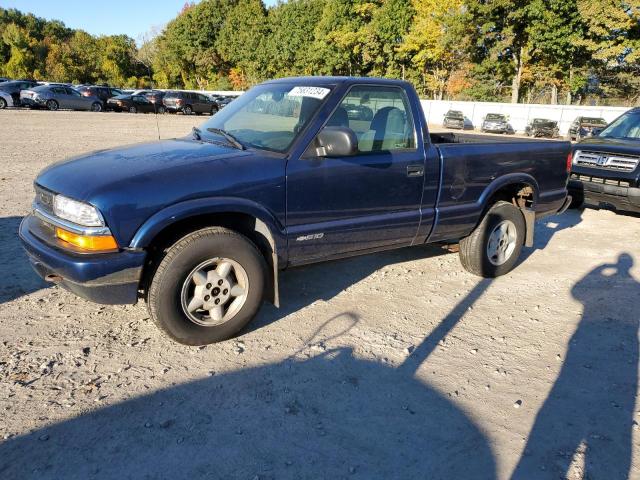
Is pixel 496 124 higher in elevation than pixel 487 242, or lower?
higher

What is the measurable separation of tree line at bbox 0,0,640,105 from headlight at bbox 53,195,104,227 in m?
38.7

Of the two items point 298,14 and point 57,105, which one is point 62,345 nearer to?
point 57,105

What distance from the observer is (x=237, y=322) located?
3600 mm

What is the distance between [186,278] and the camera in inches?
132

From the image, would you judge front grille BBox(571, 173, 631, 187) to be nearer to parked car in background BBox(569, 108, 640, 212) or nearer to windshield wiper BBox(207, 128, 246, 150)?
parked car in background BBox(569, 108, 640, 212)

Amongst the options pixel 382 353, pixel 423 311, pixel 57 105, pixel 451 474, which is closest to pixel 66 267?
pixel 382 353

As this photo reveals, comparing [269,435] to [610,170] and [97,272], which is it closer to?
[97,272]

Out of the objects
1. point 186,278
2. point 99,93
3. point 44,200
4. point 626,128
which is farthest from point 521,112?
point 44,200

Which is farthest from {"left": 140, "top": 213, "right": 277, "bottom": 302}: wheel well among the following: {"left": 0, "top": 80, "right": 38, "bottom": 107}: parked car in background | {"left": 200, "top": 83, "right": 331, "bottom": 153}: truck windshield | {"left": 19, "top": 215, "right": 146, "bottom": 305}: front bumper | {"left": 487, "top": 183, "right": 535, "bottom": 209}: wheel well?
{"left": 0, "top": 80, "right": 38, "bottom": 107}: parked car in background

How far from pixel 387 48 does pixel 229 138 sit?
157 ft

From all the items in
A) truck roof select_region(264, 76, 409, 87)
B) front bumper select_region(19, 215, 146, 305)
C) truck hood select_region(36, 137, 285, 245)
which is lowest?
front bumper select_region(19, 215, 146, 305)

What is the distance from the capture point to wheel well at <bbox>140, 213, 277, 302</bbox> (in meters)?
3.37

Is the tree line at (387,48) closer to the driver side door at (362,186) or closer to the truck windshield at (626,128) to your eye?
the truck windshield at (626,128)

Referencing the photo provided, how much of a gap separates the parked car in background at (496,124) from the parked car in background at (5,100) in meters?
30.7
